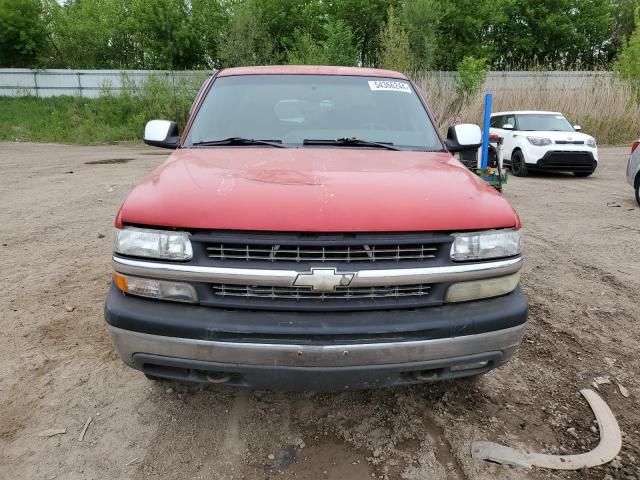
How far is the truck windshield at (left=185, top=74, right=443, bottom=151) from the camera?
3.25 meters

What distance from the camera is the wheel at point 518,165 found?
11.9m

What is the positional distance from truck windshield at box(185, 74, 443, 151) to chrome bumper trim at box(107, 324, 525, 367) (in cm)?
151

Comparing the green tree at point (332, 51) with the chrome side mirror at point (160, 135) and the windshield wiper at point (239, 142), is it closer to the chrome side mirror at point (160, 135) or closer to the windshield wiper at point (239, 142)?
the chrome side mirror at point (160, 135)

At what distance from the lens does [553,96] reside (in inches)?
759

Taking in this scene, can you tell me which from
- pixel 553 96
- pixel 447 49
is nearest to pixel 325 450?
pixel 553 96

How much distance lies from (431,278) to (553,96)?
2009cm

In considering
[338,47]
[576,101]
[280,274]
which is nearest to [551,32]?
[576,101]

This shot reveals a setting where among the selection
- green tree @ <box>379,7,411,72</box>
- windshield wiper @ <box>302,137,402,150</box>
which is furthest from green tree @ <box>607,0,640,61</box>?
windshield wiper @ <box>302,137,402,150</box>

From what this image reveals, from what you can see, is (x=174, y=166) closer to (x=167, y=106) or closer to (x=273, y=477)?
(x=273, y=477)

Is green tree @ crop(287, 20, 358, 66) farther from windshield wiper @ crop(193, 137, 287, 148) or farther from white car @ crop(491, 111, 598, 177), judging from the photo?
windshield wiper @ crop(193, 137, 287, 148)

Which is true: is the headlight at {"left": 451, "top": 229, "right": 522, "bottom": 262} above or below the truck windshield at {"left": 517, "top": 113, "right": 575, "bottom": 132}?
below

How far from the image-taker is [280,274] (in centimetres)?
203

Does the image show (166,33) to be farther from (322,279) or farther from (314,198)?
(322,279)

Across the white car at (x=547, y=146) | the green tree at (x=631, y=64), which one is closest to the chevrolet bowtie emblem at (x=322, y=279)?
the white car at (x=547, y=146)
